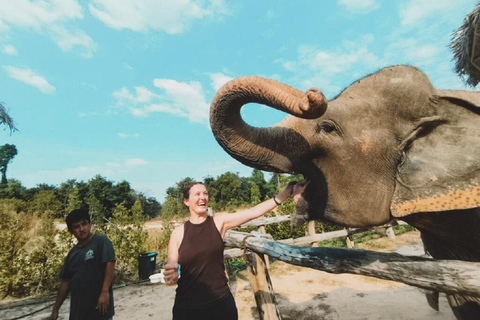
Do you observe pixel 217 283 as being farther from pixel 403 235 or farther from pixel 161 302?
pixel 403 235

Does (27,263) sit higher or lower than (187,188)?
lower

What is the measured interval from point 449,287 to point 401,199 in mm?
631

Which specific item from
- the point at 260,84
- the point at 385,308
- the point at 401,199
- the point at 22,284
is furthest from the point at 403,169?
the point at 22,284

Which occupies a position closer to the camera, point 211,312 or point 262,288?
point 211,312

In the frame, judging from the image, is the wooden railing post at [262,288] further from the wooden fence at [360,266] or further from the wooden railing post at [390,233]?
the wooden railing post at [390,233]

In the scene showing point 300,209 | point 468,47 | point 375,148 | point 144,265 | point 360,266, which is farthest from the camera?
point 144,265

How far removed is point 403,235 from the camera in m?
11.8

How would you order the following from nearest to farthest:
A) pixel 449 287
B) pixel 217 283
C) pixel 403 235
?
pixel 449 287
pixel 217 283
pixel 403 235

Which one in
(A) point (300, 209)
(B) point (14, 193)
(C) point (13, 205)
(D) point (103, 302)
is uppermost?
(B) point (14, 193)

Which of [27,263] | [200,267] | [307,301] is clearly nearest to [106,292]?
[200,267]

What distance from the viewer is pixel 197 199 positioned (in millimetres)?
2645

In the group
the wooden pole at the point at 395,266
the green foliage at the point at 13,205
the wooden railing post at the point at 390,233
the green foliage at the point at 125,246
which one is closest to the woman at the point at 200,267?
the wooden pole at the point at 395,266

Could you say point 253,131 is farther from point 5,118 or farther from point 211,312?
point 5,118

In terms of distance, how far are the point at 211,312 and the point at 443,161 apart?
6.94 ft
